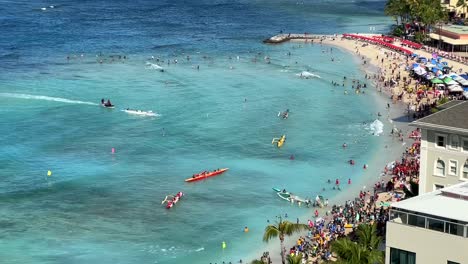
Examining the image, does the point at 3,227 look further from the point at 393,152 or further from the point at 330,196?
the point at 393,152

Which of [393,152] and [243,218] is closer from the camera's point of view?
[243,218]

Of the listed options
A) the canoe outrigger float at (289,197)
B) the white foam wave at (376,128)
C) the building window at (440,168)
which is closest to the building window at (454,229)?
the building window at (440,168)

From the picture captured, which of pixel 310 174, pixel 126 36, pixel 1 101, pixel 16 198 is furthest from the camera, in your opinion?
pixel 126 36

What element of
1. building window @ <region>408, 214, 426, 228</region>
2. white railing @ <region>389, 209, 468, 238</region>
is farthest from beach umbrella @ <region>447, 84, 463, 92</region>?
building window @ <region>408, 214, 426, 228</region>

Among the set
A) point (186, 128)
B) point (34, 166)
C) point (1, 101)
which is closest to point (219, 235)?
point (34, 166)

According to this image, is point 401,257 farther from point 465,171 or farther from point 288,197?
point 288,197

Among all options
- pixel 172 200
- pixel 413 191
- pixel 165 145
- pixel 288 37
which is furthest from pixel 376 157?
pixel 288 37

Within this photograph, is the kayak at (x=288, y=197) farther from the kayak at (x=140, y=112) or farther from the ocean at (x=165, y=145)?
the kayak at (x=140, y=112)
